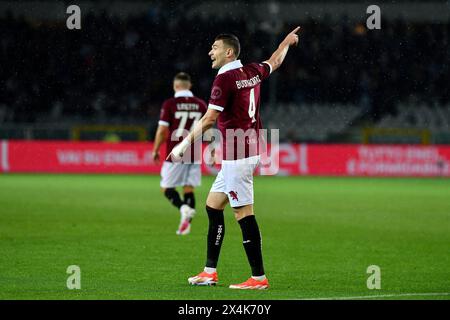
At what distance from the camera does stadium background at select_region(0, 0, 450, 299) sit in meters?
19.9

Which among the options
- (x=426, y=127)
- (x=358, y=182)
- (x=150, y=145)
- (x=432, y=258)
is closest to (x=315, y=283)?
(x=432, y=258)

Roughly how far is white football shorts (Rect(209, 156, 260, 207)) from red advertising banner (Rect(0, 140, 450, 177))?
21740 mm

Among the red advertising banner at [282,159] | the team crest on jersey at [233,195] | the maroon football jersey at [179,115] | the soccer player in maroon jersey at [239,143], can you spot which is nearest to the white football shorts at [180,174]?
the maroon football jersey at [179,115]

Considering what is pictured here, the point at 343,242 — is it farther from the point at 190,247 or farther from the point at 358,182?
the point at 358,182

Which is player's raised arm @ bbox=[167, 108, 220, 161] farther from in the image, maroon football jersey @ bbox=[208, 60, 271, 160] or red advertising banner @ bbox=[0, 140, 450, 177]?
red advertising banner @ bbox=[0, 140, 450, 177]

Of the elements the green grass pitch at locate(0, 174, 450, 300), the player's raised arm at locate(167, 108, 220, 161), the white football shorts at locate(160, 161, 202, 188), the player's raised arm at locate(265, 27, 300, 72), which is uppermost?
the player's raised arm at locate(265, 27, 300, 72)

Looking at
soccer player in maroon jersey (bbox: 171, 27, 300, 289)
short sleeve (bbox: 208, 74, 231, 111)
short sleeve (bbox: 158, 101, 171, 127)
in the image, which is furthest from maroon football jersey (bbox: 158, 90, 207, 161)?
short sleeve (bbox: 208, 74, 231, 111)

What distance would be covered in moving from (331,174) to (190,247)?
68.3 ft

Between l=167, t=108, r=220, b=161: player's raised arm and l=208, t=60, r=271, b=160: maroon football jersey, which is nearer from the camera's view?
l=167, t=108, r=220, b=161: player's raised arm

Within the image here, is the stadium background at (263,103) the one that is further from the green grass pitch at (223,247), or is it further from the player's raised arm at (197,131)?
the player's raised arm at (197,131)

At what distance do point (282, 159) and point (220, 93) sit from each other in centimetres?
2386

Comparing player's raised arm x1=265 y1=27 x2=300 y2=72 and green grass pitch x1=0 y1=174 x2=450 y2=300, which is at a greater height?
player's raised arm x1=265 y1=27 x2=300 y2=72

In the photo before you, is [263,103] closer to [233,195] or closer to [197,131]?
[233,195]

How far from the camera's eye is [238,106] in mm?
8195
